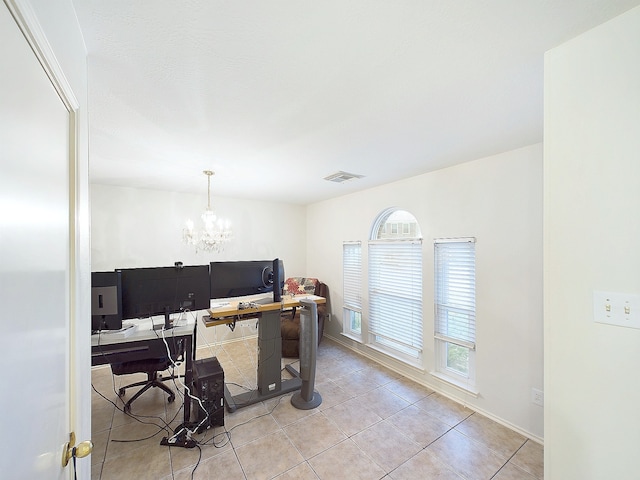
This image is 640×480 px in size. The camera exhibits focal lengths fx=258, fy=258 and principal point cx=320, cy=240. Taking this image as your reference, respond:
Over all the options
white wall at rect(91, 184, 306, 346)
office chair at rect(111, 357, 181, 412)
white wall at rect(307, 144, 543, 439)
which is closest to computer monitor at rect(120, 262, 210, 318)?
office chair at rect(111, 357, 181, 412)

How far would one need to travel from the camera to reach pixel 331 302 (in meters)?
4.52

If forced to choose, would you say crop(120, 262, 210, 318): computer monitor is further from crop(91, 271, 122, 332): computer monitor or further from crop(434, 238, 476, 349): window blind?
crop(434, 238, 476, 349): window blind

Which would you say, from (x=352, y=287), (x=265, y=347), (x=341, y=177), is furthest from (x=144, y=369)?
(x=341, y=177)

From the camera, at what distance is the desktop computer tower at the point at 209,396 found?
2.20 metres

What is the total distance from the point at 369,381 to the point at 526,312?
6.00 ft

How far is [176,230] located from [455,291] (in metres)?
3.99

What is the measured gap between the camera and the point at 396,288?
3.46 meters

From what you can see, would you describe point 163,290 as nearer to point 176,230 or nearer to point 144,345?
point 144,345

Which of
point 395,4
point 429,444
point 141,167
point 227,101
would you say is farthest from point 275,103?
point 429,444

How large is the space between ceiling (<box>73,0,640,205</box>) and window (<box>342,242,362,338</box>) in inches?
76.3

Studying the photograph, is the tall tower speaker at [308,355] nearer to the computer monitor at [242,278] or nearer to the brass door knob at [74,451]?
the computer monitor at [242,278]

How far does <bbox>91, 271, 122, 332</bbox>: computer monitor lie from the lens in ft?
6.64

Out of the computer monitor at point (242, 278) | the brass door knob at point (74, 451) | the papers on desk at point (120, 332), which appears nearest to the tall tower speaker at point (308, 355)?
the computer monitor at point (242, 278)

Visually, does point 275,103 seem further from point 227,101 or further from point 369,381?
point 369,381
